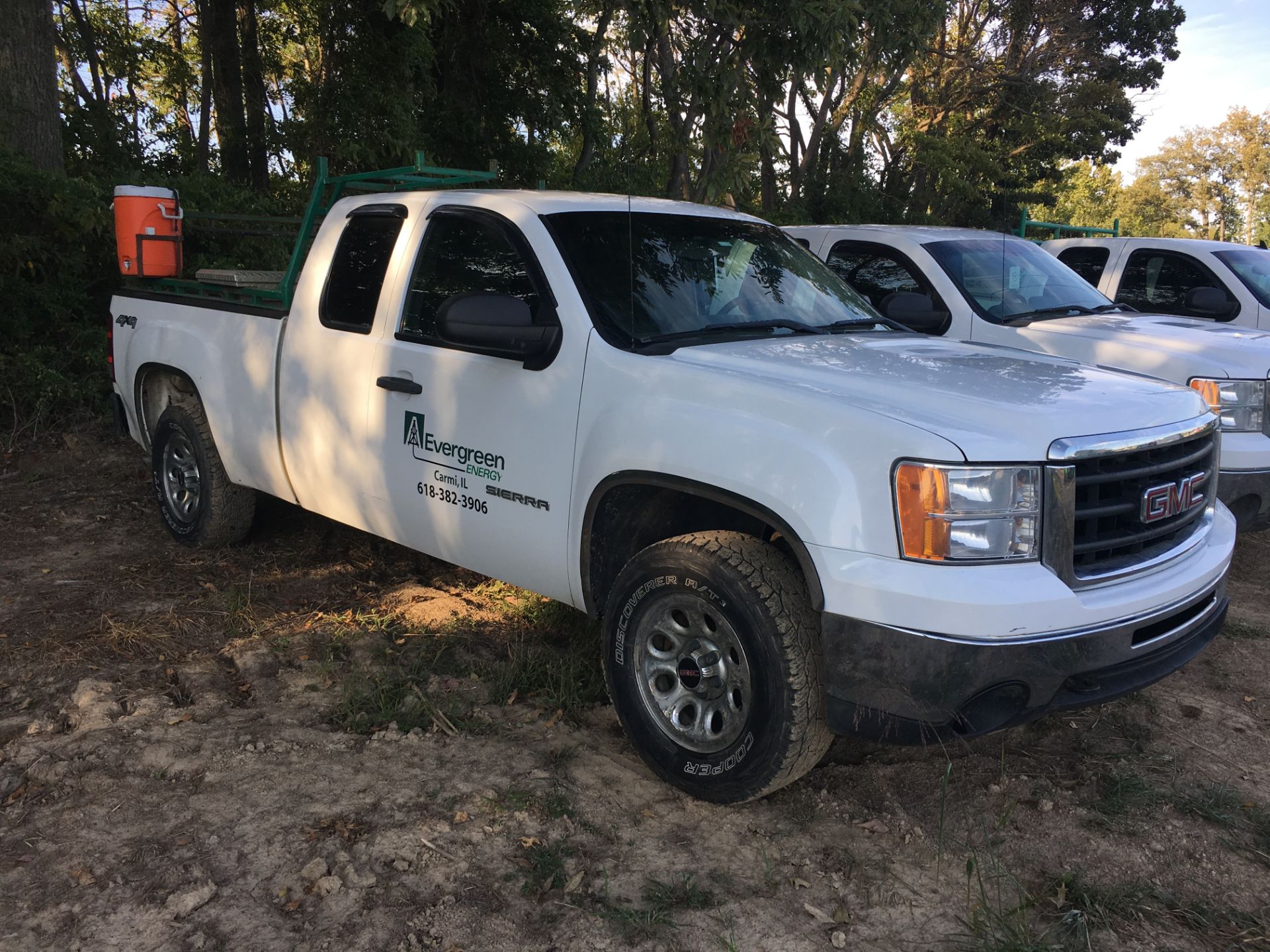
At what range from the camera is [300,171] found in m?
14.0

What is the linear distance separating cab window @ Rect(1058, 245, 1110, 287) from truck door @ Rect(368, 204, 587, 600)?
19.8ft

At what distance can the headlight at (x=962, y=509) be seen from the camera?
2.80 meters

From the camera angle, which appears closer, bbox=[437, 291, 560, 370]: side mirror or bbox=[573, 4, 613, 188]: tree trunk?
bbox=[437, 291, 560, 370]: side mirror

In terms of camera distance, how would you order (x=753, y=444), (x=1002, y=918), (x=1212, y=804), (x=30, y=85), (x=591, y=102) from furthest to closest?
(x=591, y=102) → (x=30, y=85) → (x=1212, y=804) → (x=753, y=444) → (x=1002, y=918)

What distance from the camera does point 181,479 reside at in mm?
5887

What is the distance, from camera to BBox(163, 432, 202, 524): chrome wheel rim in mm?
5727

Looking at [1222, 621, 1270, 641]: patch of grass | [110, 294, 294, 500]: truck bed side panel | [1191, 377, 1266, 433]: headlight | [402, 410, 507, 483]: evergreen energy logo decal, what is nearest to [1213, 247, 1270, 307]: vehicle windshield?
[1191, 377, 1266, 433]: headlight

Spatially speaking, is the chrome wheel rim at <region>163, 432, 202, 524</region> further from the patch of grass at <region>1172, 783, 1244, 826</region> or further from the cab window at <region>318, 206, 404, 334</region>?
the patch of grass at <region>1172, 783, 1244, 826</region>

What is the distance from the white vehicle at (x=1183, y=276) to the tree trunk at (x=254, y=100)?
32.5 ft

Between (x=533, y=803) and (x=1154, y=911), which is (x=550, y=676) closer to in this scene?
(x=533, y=803)

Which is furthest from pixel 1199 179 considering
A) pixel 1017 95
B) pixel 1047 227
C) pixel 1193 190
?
pixel 1047 227

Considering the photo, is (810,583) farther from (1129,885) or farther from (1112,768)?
(1112,768)

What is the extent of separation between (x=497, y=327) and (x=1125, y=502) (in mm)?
2069

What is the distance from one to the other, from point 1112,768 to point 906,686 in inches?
50.0
